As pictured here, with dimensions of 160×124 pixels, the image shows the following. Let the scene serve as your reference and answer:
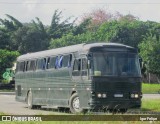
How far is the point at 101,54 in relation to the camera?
20.7 m

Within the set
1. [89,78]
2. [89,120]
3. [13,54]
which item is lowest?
[89,120]

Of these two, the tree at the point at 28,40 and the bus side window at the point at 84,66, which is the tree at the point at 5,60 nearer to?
the tree at the point at 28,40

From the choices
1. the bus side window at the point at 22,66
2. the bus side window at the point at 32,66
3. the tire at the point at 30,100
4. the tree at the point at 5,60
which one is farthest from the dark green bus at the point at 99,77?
the tree at the point at 5,60

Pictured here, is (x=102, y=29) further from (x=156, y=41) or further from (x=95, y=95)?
(x=95, y=95)

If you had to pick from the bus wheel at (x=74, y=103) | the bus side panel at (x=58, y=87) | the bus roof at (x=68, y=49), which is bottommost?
the bus wheel at (x=74, y=103)

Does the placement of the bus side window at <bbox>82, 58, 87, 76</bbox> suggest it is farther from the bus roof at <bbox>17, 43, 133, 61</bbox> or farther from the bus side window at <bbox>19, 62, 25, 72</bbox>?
the bus side window at <bbox>19, 62, 25, 72</bbox>

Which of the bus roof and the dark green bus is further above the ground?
the bus roof

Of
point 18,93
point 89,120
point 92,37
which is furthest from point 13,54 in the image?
point 89,120

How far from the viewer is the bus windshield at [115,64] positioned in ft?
67.1

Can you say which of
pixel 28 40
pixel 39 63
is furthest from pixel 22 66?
pixel 28 40

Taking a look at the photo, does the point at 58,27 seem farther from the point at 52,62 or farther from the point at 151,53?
the point at 52,62

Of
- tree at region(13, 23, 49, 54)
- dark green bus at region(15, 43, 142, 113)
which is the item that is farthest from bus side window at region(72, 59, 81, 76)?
tree at region(13, 23, 49, 54)

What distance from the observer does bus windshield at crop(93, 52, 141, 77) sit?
20.4 metres

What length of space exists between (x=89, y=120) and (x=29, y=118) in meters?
2.13
